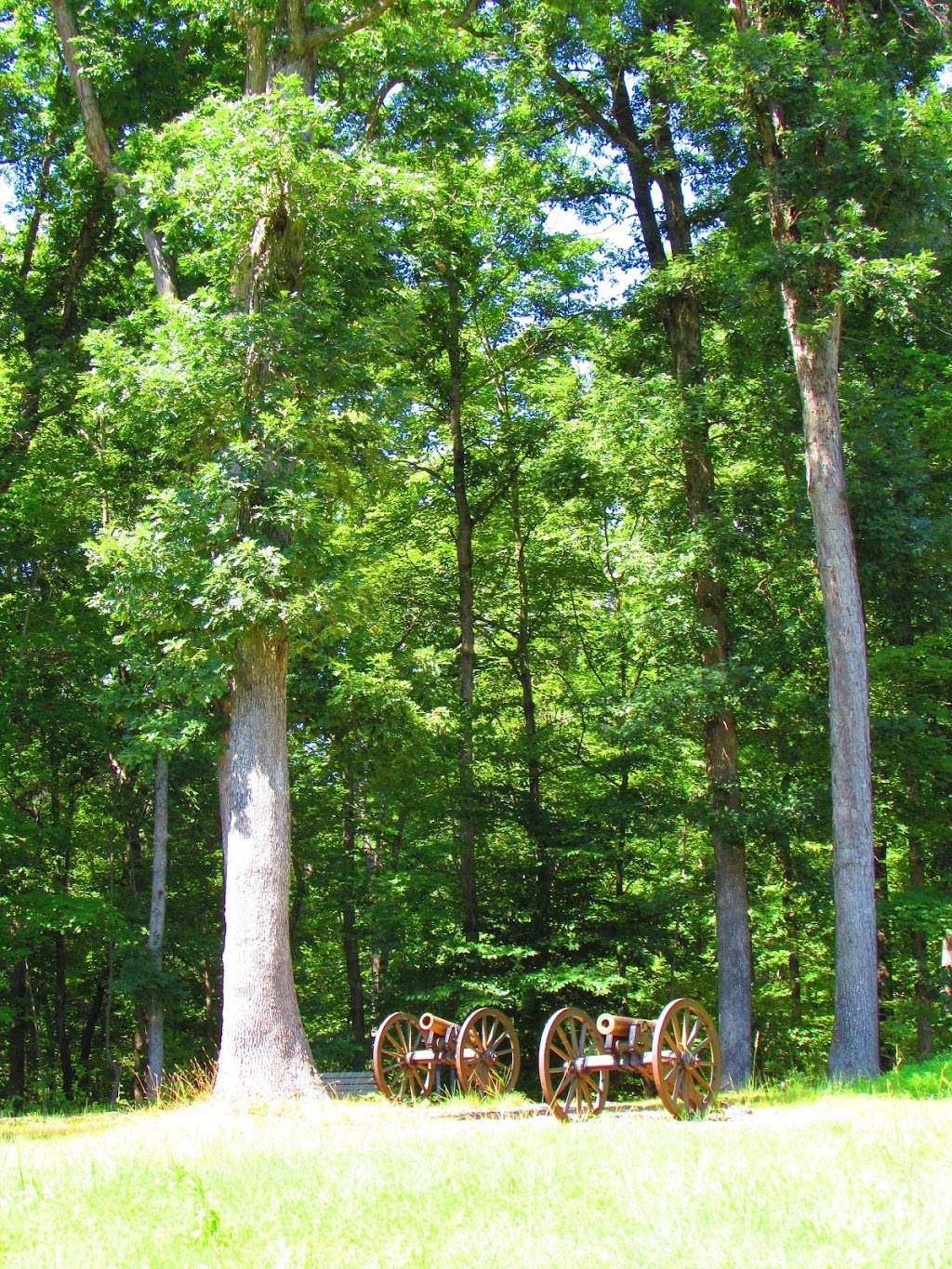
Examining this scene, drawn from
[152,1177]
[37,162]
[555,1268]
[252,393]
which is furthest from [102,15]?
[555,1268]

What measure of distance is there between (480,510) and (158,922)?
7.94 meters

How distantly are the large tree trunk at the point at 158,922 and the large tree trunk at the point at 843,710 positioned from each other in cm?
883

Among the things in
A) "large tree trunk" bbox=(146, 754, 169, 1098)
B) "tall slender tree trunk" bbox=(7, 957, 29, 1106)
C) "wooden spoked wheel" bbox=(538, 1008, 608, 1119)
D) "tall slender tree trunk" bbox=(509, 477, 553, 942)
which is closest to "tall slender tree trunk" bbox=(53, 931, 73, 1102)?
"tall slender tree trunk" bbox=(7, 957, 29, 1106)

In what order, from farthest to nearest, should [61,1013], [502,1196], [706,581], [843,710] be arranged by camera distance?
[61,1013]
[706,581]
[843,710]
[502,1196]

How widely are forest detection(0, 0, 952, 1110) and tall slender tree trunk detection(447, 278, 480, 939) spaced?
0.29 feet

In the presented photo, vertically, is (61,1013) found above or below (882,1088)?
below

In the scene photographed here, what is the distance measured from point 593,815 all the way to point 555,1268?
12.4 meters

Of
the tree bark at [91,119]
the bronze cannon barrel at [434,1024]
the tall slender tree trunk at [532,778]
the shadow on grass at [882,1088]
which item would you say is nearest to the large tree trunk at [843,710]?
the shadow on grass at [882,1088]

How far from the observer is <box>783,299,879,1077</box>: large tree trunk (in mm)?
11289

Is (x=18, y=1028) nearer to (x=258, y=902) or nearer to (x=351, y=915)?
(x=351, y=915)

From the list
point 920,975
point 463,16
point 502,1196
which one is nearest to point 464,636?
point 920,975

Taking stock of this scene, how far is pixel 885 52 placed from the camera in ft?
42.4

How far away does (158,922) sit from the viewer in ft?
52.5

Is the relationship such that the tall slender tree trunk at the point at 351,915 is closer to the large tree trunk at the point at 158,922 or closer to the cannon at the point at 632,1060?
the large tree trunk at the point at 158,922
